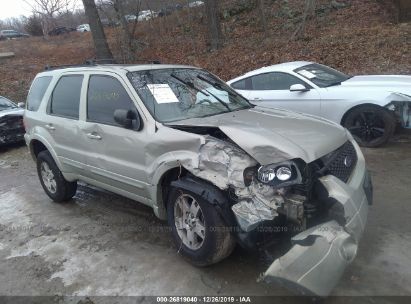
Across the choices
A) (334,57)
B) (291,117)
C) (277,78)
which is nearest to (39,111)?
(291,117)

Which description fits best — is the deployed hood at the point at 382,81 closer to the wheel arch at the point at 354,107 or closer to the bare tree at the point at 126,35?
the wheel arch at the point at 354,107

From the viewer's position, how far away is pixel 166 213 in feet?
13.5

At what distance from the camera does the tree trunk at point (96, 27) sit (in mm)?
16750

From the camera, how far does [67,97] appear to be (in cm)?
521

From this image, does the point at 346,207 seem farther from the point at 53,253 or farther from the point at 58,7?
the point at 58,7

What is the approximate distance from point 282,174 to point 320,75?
4993mm

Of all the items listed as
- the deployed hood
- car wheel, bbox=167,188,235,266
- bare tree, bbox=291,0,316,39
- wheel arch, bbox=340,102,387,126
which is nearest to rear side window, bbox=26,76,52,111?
car wheel, bbox=167,188,235,266

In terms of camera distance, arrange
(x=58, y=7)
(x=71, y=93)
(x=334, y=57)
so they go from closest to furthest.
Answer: (x=71, y=93)
(x=334, y=57)
(x=58, y=7)

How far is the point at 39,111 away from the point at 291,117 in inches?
139

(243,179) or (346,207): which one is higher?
(243,179)

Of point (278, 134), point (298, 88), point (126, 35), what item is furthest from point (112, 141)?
point (126, 35)

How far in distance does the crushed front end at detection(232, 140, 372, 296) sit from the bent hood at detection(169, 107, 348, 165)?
0.34ft

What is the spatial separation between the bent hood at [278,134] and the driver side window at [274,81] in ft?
11.2

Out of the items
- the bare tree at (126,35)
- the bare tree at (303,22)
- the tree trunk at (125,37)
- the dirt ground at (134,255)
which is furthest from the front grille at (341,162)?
the bare tree at (126,35)
